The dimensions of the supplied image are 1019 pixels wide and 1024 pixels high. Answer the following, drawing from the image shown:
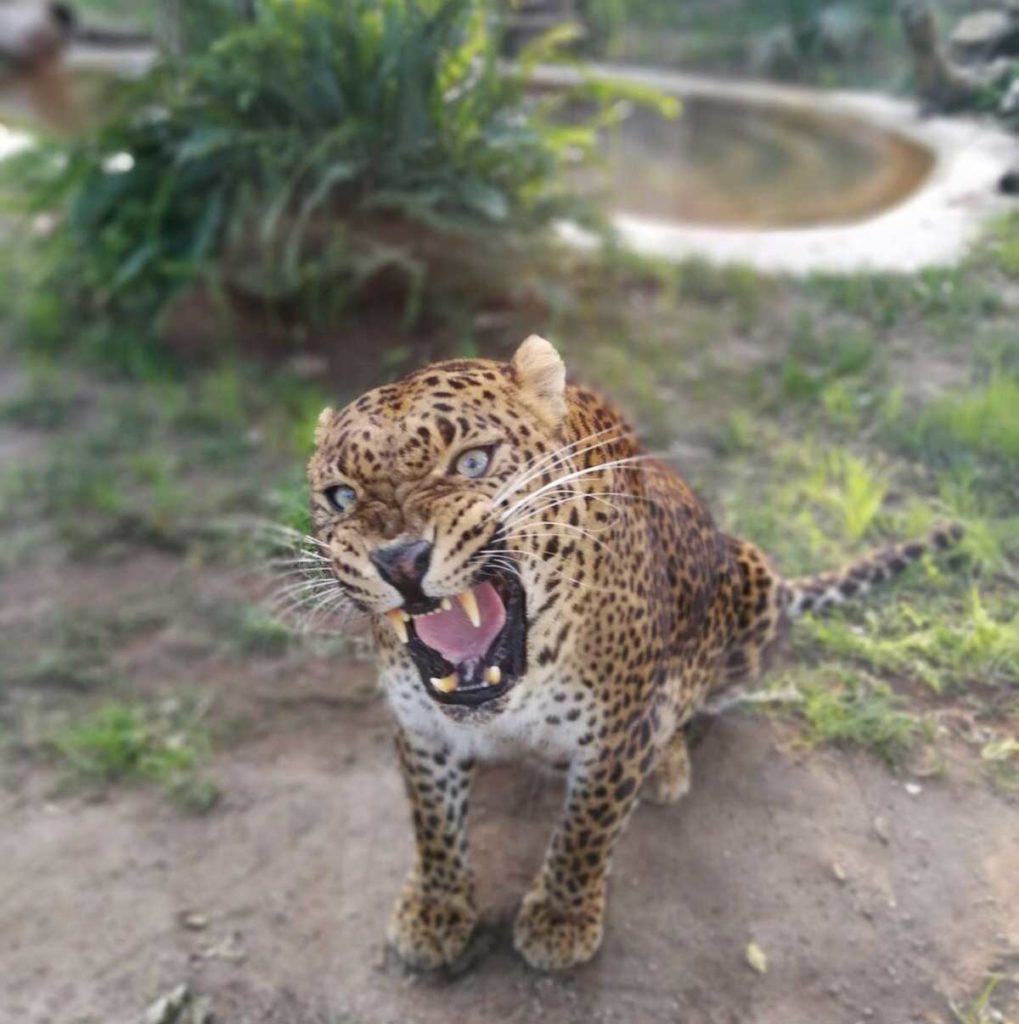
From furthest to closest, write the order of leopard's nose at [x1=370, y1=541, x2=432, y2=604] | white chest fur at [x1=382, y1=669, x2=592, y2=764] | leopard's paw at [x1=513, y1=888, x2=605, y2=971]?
leopard's paw at [x1=513, y1=888, x2=605, y2=971] < white chest fur at [x1=382, y1=669, x2=592, y2=764] < leopard's nose at [x1=370, y1=541, x2=432, y2=604]

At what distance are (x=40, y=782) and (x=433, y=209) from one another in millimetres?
3587

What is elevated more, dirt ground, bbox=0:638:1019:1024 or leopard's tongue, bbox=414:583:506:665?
leopard's tongue, bbox=414:583:506:665

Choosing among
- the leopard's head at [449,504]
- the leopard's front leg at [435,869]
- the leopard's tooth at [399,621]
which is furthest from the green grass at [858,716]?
the leopard's tooth at [399,621]

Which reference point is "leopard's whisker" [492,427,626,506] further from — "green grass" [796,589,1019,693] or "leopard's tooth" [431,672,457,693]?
"green grass" [796,589,1019,693]

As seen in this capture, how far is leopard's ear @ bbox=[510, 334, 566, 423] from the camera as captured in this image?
2670 mm

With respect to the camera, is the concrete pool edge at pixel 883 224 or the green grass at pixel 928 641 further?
the concrete pool edge at pixel 883 224

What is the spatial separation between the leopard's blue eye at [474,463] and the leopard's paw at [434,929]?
1.58 m

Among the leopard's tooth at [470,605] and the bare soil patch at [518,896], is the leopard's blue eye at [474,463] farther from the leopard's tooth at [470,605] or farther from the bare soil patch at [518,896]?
the bare soil patch at [518,896]

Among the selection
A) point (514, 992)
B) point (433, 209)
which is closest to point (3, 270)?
point (433, 209)

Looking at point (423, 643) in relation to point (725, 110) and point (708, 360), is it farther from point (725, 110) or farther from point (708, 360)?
point (725, 110)

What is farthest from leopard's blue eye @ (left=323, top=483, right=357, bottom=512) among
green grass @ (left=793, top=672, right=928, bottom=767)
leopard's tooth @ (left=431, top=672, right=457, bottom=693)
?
green grass @ (left=793, top=672, right=928, bottom=767)

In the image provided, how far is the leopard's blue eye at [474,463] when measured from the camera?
2.50m

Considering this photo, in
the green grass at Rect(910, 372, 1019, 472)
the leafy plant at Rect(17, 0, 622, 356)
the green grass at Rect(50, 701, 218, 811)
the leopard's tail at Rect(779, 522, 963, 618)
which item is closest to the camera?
the leopard's tail at Rect(779, 522, 963, 618)

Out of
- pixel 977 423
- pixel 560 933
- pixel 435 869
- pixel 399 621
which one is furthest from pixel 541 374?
pixel 977 423
